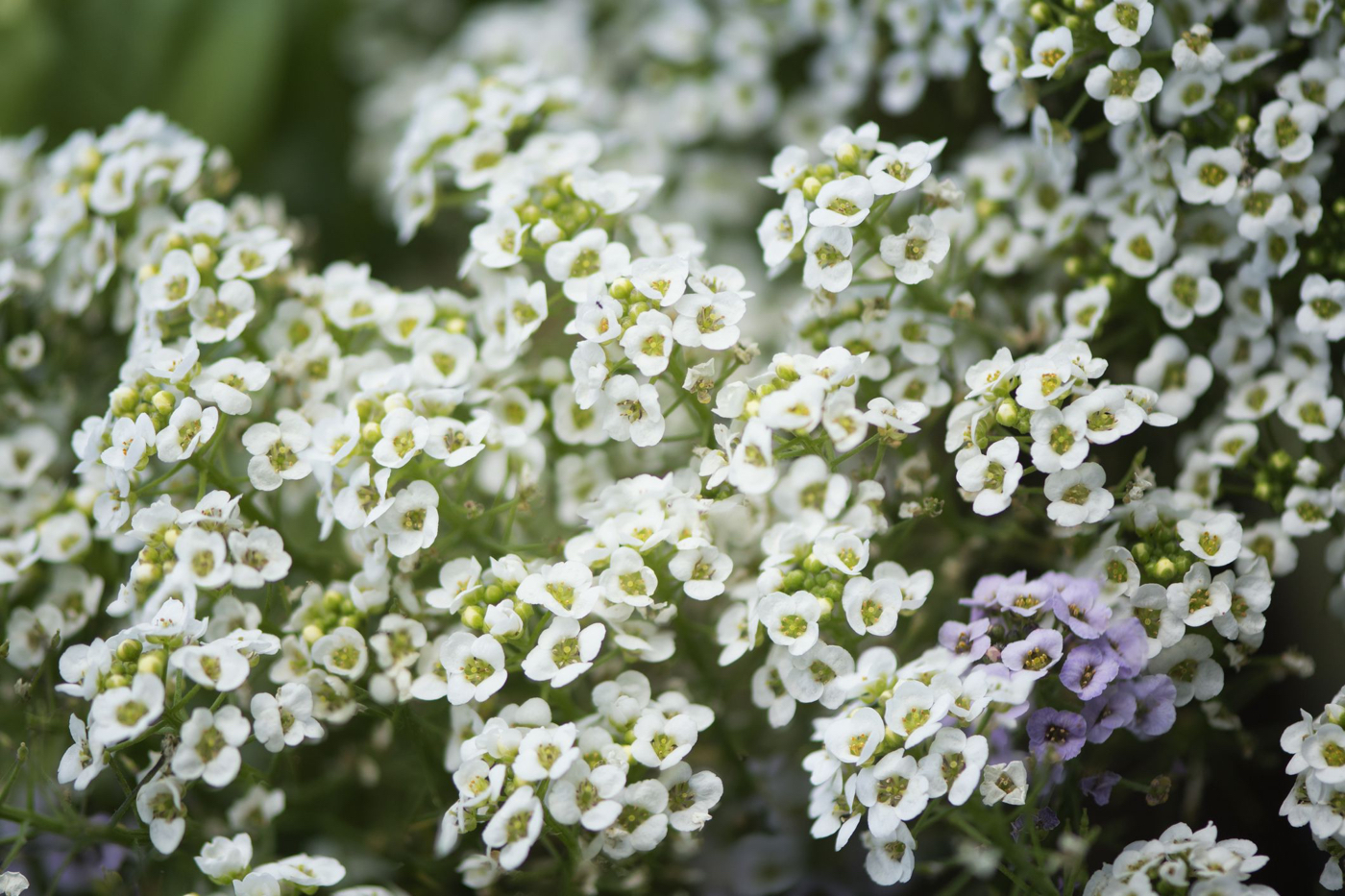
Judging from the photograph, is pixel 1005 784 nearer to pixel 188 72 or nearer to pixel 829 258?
pixel 829 258

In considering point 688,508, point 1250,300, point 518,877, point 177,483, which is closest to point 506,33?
point 177,483

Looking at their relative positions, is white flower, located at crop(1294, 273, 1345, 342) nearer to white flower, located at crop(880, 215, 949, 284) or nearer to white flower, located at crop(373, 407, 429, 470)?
white flower, located at crop(880, 215, 949, 284)

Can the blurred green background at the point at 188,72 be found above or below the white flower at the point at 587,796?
above

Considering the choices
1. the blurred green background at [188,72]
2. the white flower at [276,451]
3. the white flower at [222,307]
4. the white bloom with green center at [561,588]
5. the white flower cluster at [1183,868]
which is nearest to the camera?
the white flower cluster at [1183,868]

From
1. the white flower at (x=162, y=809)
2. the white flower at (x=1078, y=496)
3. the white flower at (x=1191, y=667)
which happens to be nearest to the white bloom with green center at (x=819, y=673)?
the white flower at (x=1078, y=496)

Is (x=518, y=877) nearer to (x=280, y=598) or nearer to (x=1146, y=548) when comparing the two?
(x=280, y=598)

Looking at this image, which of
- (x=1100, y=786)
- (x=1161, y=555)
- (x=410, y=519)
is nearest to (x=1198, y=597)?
(x=1161, y=555)

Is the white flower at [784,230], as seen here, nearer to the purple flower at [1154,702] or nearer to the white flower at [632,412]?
the white flower at [632,412]

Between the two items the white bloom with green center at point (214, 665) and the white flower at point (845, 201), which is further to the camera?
the white flower at point (845, 201)
